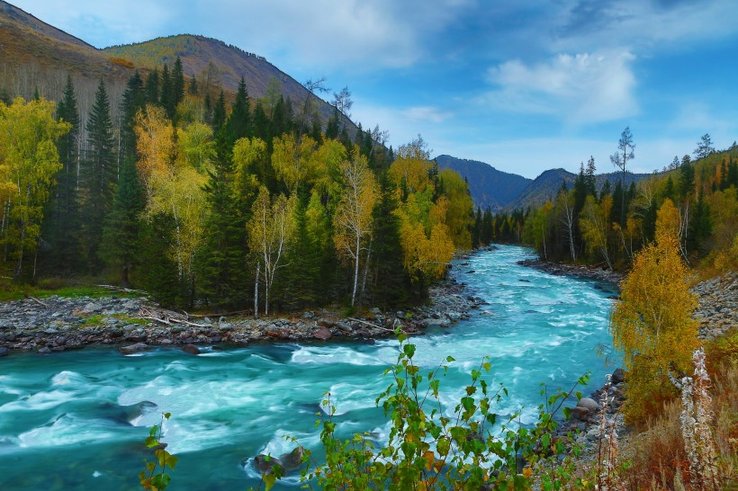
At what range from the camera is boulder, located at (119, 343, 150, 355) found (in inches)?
944

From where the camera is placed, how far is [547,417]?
3.87 m

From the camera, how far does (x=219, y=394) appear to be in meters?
19.2

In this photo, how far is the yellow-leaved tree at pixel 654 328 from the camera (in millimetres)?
13734

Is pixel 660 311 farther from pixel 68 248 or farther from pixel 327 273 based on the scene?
pixel 68 248

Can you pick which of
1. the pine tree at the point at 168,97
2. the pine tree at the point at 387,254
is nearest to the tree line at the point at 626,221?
the pine tree at the point at 387,254

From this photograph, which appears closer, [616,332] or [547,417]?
[547,417]

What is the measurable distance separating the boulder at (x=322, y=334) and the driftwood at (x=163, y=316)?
282 inches

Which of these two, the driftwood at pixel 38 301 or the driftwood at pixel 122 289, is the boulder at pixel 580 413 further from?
the driftwood at pixel 38 301

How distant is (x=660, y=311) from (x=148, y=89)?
76.5m

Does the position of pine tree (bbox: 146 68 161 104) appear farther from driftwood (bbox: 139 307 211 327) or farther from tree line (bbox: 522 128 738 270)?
tree line (bbox: 522 128 738 270)

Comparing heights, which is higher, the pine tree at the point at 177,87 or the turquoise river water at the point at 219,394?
the pine tree at the point at 177,87

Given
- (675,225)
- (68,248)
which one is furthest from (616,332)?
(675,225)

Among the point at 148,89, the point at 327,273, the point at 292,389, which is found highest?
the point at 148,89

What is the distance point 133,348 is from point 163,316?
529cm
